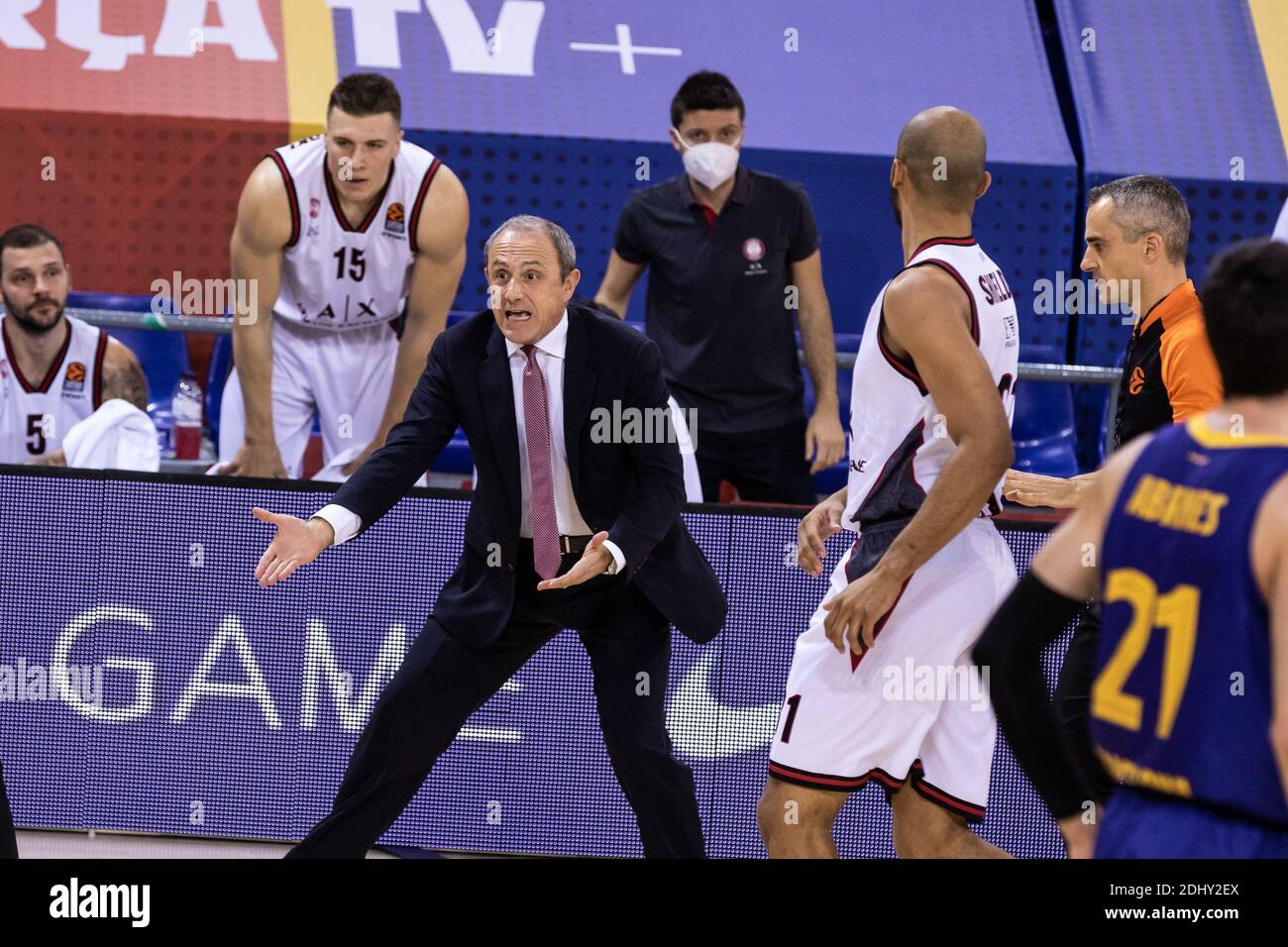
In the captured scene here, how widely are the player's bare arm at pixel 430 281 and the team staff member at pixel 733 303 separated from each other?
0.79 meters

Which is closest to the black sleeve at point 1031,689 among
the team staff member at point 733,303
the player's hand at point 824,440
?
the player's hand at point 824,440

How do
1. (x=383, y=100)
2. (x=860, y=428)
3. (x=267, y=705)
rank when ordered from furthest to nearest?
(x=383, y=100), (x=267, y=705), (x=860, y=428)

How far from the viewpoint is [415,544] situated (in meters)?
6.00

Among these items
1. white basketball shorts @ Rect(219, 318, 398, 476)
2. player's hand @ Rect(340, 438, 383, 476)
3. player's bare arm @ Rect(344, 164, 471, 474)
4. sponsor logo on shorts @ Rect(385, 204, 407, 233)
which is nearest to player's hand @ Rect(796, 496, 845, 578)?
player's bare arm @ Rect(344, 164, 471, 474)

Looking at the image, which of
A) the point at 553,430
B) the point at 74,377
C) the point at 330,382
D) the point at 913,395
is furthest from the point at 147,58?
the point at 913,395

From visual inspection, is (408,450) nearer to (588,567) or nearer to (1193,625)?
(588,567)

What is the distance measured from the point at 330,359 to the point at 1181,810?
5.11 m

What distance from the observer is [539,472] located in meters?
4.82

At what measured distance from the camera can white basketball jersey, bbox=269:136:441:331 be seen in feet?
21.9

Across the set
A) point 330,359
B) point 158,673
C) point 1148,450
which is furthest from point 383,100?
point 1148,450

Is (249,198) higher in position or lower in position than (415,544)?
higher

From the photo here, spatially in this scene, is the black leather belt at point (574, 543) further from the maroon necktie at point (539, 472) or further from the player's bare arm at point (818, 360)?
the player's bare arm at point (818, 360)

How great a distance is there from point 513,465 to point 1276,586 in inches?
108
